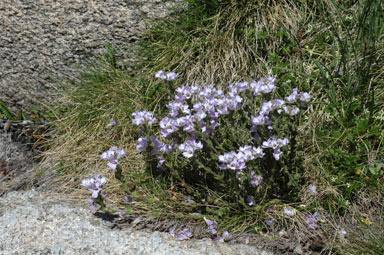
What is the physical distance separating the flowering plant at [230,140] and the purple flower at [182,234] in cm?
29

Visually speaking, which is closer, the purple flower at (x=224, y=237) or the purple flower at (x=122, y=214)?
the purple flower at (x=224, y=237)

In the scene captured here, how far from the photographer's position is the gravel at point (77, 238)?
234 cm

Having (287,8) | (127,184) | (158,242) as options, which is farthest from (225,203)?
(287,8)

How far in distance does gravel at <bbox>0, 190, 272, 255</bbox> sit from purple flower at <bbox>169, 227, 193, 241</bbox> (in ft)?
0.10

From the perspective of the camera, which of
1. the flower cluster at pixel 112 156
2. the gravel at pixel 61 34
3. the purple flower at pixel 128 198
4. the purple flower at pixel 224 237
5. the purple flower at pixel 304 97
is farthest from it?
the gravel at pixel 61 34

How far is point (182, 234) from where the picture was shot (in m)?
2.49

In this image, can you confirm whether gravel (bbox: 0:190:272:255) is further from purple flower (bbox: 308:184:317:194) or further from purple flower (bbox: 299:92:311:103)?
purple flower (bbox: 299:92:311:103)

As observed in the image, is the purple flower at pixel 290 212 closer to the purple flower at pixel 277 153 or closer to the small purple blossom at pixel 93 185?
the purple flower at pixel 277 153

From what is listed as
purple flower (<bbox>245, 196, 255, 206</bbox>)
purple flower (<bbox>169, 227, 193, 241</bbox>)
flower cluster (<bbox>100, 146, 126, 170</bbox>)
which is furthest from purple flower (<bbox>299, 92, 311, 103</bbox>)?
flower cluster (<bbox>100, 146, 126, 170</bbox>)

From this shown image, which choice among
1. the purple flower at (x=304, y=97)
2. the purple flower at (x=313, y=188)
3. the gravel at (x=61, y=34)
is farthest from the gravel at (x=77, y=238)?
the gravel at (x=61, y=34)

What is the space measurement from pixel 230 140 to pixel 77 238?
3.50 ft

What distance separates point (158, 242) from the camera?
7.86 ft

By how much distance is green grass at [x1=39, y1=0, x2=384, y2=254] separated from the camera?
2.58 m

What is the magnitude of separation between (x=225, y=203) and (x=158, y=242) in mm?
438
